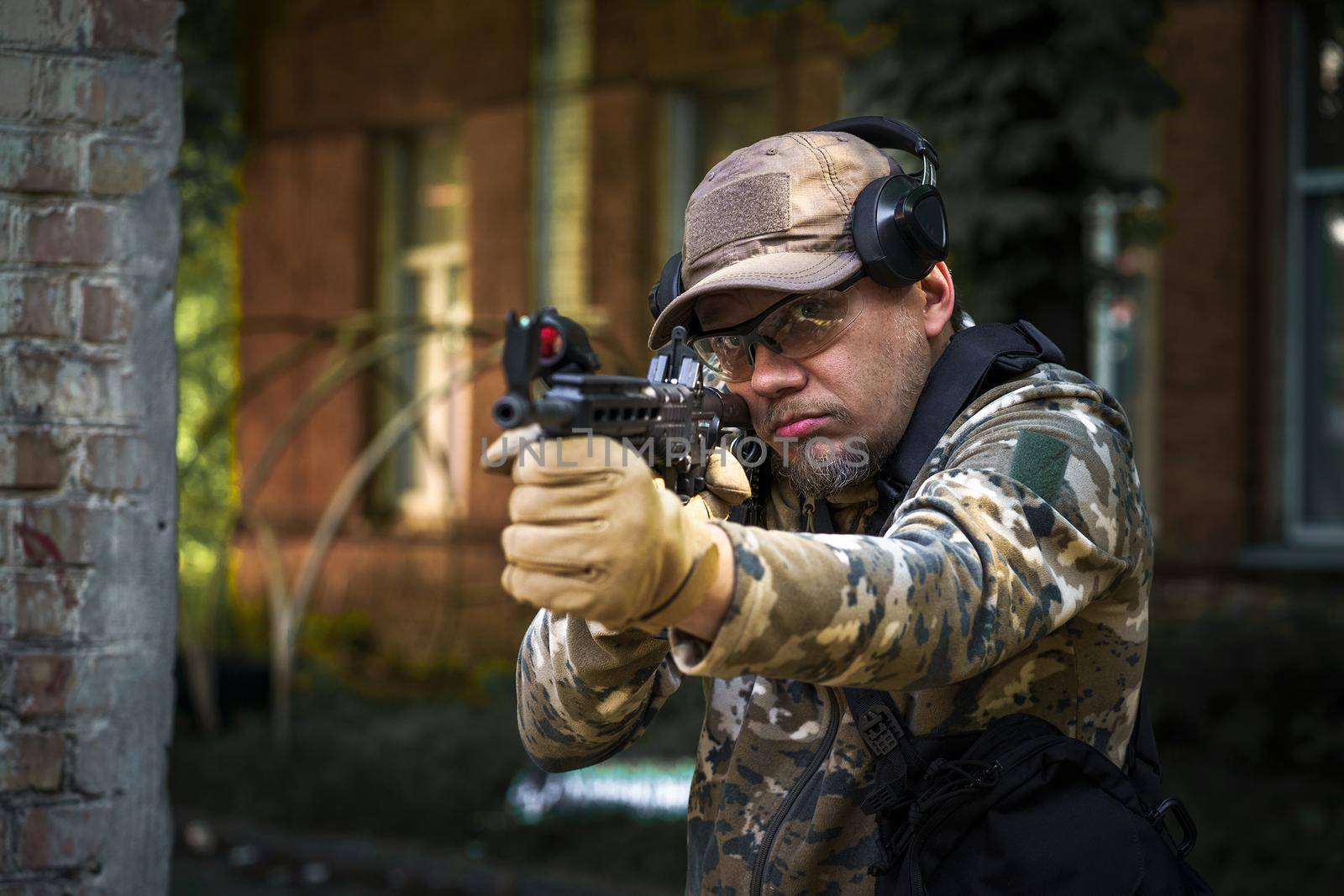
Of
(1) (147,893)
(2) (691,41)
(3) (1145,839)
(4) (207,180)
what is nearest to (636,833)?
(4) (207,180)

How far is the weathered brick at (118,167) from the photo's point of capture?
258cm

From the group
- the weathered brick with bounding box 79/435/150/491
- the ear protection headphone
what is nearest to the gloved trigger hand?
the ear protection headphone

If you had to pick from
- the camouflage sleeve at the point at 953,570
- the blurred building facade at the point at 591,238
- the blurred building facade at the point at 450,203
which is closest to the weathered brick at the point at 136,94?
the camouflage sleeve at the point at 953,570

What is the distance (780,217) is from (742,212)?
0.06 meters

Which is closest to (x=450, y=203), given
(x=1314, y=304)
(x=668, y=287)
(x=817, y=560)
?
(x=1314, y=304)

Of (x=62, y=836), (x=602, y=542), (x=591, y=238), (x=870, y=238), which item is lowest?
(x=62, y=836)

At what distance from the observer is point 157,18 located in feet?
8.65

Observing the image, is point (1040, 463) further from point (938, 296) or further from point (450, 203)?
point (450, 203)

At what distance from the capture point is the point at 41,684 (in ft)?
8.36

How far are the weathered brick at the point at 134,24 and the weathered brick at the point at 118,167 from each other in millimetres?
177

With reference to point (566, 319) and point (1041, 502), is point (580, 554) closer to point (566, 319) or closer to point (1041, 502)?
point (566, 319)

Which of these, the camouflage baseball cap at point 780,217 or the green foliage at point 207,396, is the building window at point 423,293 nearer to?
the green foliage at point 207,396

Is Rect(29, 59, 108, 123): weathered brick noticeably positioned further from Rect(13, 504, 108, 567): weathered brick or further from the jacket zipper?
the jacket zipper

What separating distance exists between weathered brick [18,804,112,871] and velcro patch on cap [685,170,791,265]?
4.95 ft
